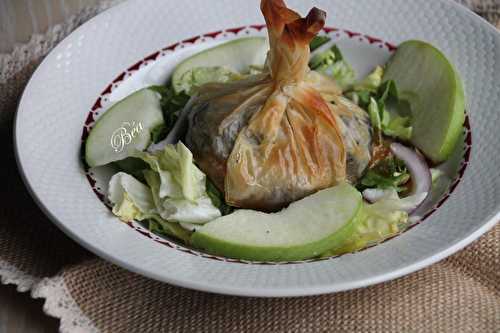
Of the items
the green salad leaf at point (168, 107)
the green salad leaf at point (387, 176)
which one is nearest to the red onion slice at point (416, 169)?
the green salad leaf at point (387, 176)

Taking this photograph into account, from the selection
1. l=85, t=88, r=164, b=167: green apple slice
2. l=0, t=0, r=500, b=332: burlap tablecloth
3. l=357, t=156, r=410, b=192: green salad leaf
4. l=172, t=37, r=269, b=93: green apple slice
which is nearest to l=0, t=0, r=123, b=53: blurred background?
l=172, t=37, r=269, b=93: green apple slice

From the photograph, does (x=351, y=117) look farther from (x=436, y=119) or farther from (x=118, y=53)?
(x=118, y=53)

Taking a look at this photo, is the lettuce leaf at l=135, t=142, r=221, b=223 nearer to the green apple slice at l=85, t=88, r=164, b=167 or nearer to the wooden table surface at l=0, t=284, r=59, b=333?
the green apple slice at l=85, t=88, r=164, b=167

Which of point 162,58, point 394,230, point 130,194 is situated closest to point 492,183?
point 394,230

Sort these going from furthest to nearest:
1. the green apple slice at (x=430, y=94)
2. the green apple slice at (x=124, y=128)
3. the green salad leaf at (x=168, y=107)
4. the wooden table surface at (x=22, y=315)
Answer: the green salad leaf at (x=168, y=107) < the green apple slice at (x=430, y=94) < the green apple slice at (x=124, y=128) < the wooden table surface at (x=22, y=315)

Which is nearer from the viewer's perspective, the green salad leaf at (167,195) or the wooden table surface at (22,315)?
the wooden table surface at (22,315)

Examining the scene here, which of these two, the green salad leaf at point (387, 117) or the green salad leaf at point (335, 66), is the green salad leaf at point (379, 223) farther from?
the green salad leaf at point (335, 66)

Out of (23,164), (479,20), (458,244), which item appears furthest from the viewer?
(479,20)
